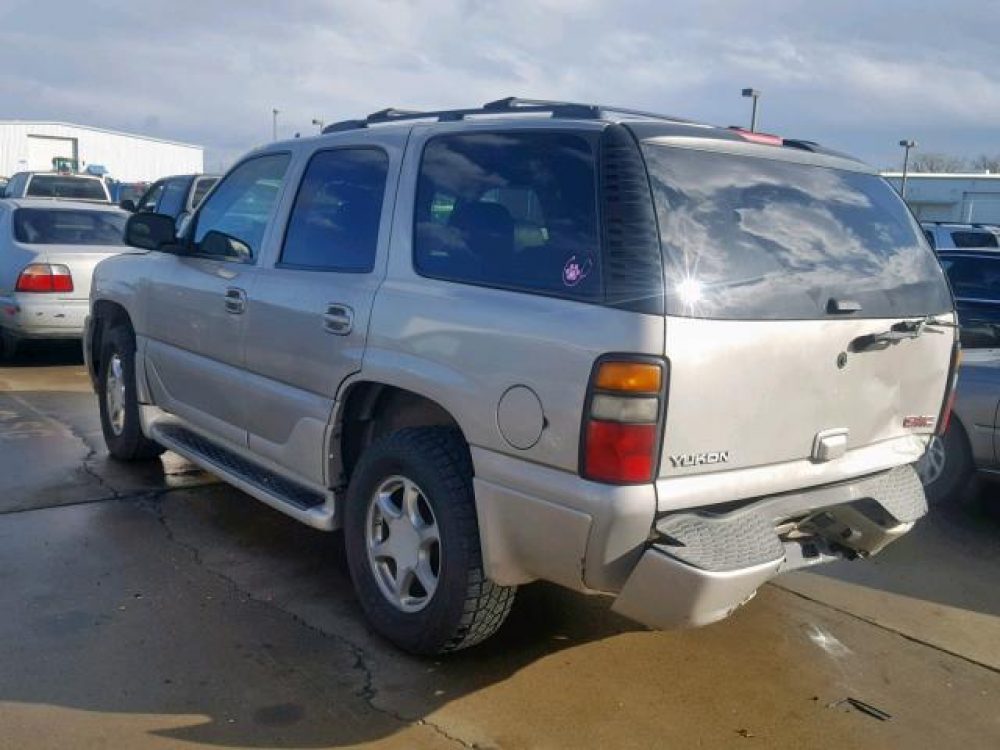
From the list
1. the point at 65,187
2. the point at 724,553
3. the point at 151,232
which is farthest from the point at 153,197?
the point at 724,553

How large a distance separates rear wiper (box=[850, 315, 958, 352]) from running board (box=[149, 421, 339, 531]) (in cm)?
218

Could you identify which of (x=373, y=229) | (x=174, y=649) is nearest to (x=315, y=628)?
(x=174, y=649)

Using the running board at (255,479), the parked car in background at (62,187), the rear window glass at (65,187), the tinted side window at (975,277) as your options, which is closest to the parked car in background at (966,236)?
the tinted side window at (975,277)

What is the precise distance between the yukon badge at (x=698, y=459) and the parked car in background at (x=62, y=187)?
1743cm

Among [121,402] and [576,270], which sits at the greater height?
[576,270]

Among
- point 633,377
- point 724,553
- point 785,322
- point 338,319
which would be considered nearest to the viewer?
point 633,377

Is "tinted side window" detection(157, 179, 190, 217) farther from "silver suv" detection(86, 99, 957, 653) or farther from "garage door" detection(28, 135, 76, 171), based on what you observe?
"garage door" detection(28, 135, 76, 171)

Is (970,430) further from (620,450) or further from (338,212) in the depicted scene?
(338,212)

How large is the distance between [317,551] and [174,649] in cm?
118

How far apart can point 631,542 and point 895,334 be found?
4.42ft

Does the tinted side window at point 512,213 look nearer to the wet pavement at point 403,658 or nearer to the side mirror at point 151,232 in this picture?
the wet pavement at point 403,658

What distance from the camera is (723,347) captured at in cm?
299

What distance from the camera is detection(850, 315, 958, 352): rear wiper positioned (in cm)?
339

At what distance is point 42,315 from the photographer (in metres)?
9.22
